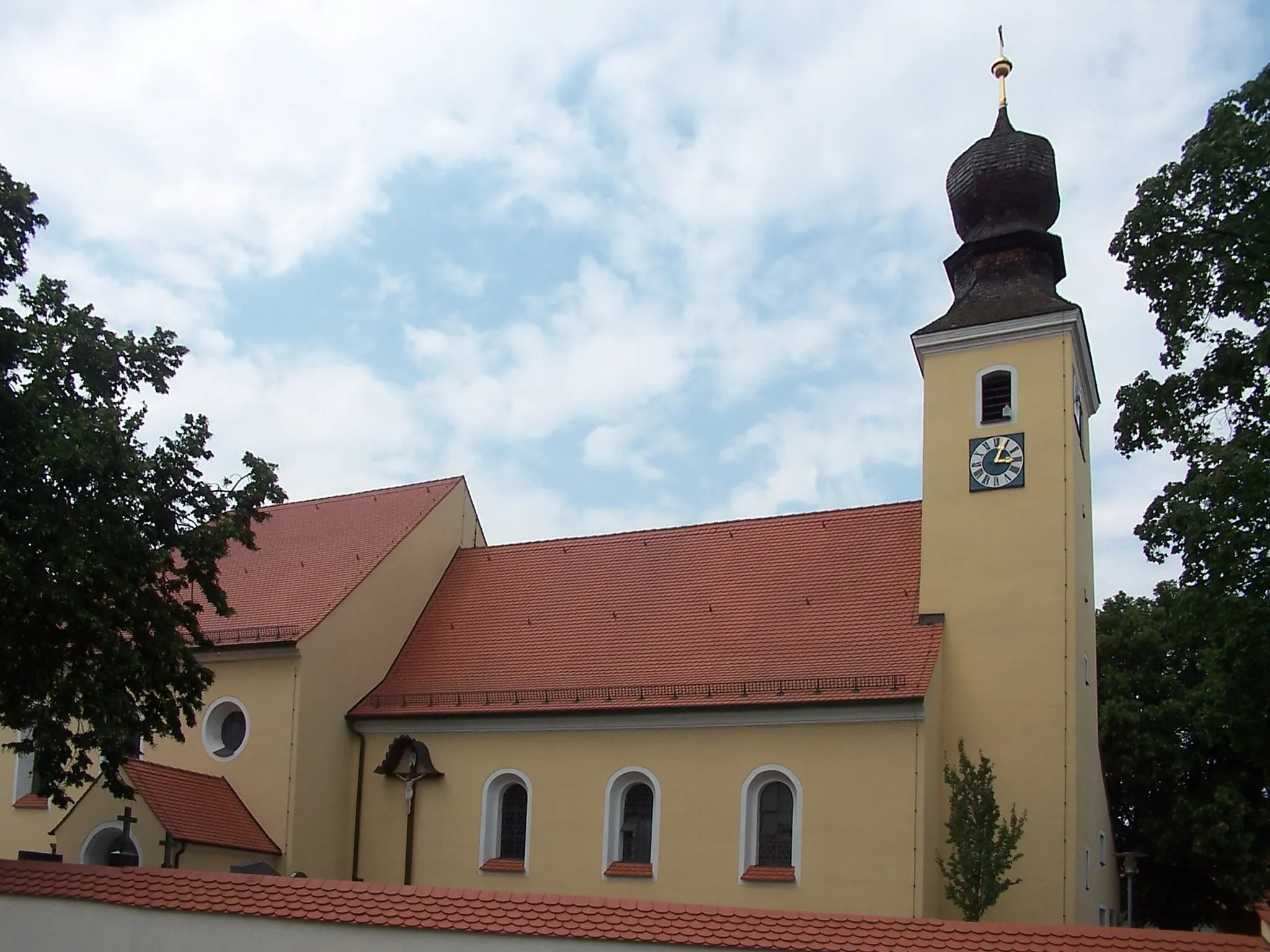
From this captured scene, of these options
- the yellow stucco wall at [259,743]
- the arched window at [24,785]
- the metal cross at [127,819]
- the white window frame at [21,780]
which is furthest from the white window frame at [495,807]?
the white window frame at [21,780]

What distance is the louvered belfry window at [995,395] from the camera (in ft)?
69.8

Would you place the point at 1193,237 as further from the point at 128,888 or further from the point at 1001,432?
the point at 128,888

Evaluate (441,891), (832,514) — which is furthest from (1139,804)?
(441,891)

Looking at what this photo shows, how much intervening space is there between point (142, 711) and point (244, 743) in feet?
19.1

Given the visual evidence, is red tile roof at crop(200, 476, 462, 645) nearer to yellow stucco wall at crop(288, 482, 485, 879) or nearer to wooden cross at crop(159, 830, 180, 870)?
yellow stucco wall at crop(288, 482, 485, 879)

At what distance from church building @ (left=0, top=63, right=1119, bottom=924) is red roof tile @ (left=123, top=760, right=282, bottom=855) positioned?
0.07 m

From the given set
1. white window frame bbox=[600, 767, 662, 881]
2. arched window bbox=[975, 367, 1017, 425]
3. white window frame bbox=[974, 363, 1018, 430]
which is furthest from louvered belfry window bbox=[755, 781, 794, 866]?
arched window bbox=[975, 367, 1017, 425]

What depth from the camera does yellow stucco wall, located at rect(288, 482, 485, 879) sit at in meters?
21.9

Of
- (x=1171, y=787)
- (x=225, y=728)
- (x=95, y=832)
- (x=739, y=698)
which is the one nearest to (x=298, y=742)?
(x=225, y=728)

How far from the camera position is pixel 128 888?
43.4 ft

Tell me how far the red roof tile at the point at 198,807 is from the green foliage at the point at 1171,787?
1792 cm

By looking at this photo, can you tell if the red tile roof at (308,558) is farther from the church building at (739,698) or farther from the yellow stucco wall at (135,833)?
the yellow stucco wall at (135,833)

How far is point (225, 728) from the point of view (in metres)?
23.0

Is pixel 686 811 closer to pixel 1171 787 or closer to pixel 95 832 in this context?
pixel 95 832
